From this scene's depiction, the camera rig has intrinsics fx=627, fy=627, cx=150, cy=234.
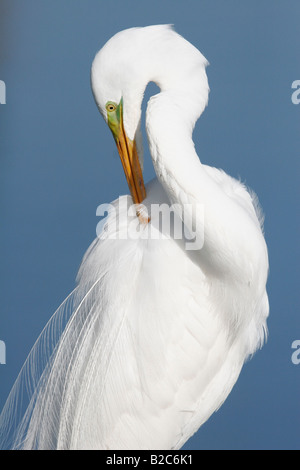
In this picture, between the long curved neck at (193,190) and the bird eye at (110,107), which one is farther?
the bird eye at (110,107)

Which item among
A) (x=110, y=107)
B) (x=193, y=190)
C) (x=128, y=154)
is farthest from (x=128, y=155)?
(x=193, y=190)

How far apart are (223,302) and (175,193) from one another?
0.29m

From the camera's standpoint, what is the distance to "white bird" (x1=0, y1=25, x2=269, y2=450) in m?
1.20

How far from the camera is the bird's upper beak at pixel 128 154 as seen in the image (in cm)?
129

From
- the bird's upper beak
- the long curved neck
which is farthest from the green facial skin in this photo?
the long curved neck

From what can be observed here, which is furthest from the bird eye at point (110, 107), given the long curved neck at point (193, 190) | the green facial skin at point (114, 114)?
the long curved neck at point (193, 190)

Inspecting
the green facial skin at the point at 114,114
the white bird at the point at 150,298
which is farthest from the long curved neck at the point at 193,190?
the green facial skin at the point at 114,114

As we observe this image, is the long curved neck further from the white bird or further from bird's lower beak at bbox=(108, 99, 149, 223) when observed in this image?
bird's lower beak at bbox=(108, 99, 149, 223)

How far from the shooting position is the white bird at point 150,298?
1.20 meters

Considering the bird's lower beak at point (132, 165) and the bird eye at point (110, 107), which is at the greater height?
the bird eye at point (110, 107)

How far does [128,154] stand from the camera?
4.39 feet

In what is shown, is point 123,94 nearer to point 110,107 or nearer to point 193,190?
point 110,107

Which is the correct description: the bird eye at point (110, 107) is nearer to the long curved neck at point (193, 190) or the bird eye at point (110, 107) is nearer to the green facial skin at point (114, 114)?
the green facial skin at point (114, 114)
